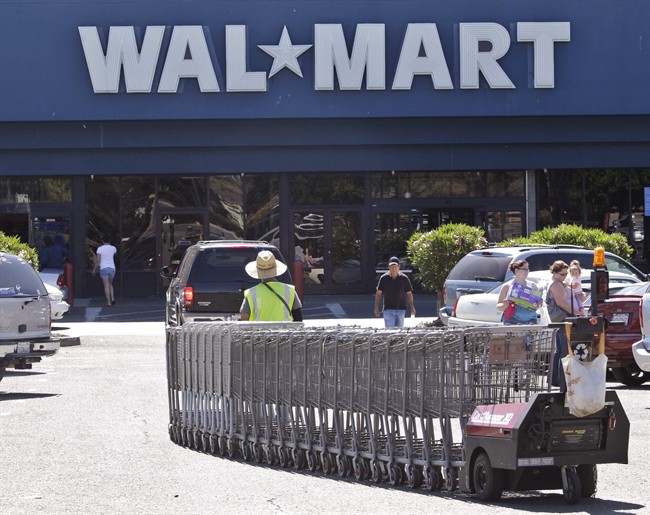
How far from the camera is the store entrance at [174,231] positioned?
3931 centimetres

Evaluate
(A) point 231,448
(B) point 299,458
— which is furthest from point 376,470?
(A) point 231,448

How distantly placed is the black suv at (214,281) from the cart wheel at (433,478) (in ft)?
36.0

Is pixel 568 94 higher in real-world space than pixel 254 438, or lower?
higher

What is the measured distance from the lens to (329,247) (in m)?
39.4

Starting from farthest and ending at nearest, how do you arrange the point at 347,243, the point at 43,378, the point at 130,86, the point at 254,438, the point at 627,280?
the point at 347,243
the point at 130,86
the point at 627,280
the point at 43,378
the point at 254,438

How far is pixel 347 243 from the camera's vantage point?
39531 mm

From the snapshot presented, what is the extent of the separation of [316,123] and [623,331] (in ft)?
65.4

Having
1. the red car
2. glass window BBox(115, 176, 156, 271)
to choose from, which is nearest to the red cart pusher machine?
the red car

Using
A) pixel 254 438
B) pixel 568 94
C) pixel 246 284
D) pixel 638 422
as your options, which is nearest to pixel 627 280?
pixel 246 284

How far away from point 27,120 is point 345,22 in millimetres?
8960

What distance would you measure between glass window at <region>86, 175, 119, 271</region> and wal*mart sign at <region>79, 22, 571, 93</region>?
10.5 feet

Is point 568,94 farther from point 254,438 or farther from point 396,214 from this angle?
point 254,438

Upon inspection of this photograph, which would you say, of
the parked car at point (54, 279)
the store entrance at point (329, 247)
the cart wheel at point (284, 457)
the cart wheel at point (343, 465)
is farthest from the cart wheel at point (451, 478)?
the store entrance at point (329, 247)

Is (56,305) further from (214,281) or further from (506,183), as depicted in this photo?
(506,183)
